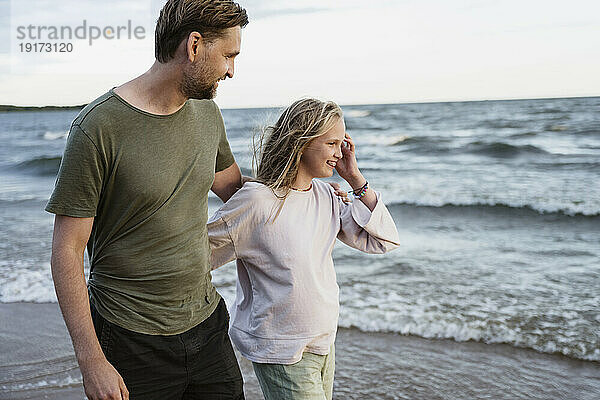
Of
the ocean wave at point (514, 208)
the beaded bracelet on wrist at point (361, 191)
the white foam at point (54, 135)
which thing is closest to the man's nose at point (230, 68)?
the beaded bracelet on wrist at point (361, 191)

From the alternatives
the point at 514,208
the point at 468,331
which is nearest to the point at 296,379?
the point at 468,331

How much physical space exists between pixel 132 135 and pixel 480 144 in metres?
A: 16.5

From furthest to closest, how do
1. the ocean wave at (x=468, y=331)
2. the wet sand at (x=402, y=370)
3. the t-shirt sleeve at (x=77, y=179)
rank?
the ocean wave at (x=468, y=331) < the wet sand at (x=402, y=370) < the t-shirt sleeve at (x=77, y=179)

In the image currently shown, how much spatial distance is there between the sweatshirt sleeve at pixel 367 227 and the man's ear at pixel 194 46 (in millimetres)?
867

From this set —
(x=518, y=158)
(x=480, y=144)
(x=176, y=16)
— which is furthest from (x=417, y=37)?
(x=176, y=16)

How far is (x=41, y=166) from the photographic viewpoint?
56.1ft

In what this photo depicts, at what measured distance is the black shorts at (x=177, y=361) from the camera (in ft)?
6.39

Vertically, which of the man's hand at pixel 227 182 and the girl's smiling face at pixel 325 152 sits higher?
the girl's smiling face at pixel 325 152

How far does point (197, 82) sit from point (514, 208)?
9.32m

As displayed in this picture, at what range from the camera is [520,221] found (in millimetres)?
9680

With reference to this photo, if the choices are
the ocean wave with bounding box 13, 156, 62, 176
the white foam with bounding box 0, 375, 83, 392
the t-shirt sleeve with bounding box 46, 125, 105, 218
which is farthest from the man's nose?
the ocean wave with bounding box 13, 156, 62, 176

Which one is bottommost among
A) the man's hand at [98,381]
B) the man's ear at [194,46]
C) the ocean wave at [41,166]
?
the ocean wave at [41,166]

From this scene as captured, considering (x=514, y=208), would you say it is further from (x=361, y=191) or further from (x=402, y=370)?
(x=361, y=191)

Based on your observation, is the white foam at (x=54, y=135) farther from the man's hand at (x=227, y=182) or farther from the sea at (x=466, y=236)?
the man's hand at (x=227, y=182)
